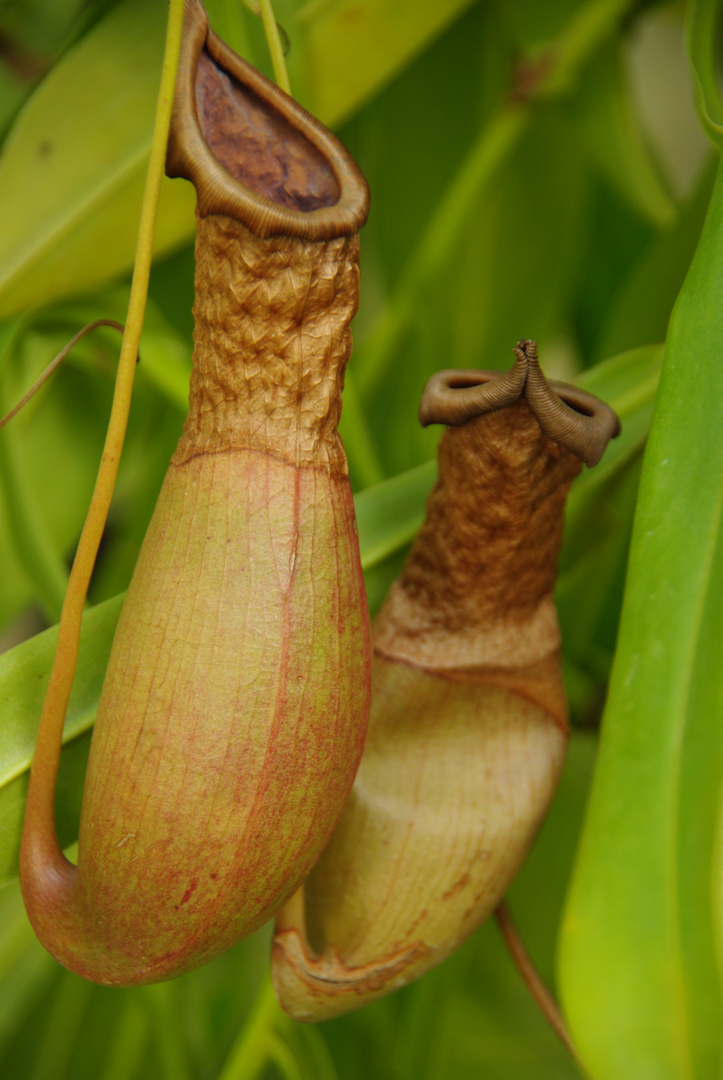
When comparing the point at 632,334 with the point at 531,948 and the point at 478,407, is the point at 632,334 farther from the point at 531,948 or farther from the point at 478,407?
the point at 531,948

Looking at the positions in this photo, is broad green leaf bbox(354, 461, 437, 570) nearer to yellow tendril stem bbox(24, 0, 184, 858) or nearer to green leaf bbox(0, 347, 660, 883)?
green leaf bbox(0, 347, 660, 883)

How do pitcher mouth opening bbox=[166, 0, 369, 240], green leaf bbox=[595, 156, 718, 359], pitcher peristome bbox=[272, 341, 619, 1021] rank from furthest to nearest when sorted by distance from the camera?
1. green leaf bbox=[595, 156, 718, 359]
2. pitcher peristome bbox=[272, 341, 619, 1021]
3. pitcher mouth opening bbox=[166, 0, 369, 240]

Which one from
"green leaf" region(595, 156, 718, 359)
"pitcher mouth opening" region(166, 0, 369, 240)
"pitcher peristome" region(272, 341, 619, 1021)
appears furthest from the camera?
"green leaf" region(595, 156, 718, 359)

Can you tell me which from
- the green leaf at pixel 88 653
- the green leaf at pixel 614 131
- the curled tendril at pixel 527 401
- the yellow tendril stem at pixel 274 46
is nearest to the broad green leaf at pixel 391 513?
the green leaf at pixel 88 653

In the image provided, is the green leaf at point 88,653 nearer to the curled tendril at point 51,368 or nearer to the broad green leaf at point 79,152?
the curled tendril at point 51,368

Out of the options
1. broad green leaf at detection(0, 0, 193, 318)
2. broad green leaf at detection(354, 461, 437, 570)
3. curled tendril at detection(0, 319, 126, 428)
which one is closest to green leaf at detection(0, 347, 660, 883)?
broad green leaf at detection(354, 461, 437, 570)

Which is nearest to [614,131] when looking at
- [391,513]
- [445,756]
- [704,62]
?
[704,62]

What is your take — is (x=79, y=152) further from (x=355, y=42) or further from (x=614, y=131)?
(x=614, y=131)

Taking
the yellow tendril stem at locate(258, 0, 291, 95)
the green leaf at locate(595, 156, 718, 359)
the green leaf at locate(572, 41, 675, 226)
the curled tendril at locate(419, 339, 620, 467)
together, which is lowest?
the green leaf at locate(595, 156, 718, 359)
